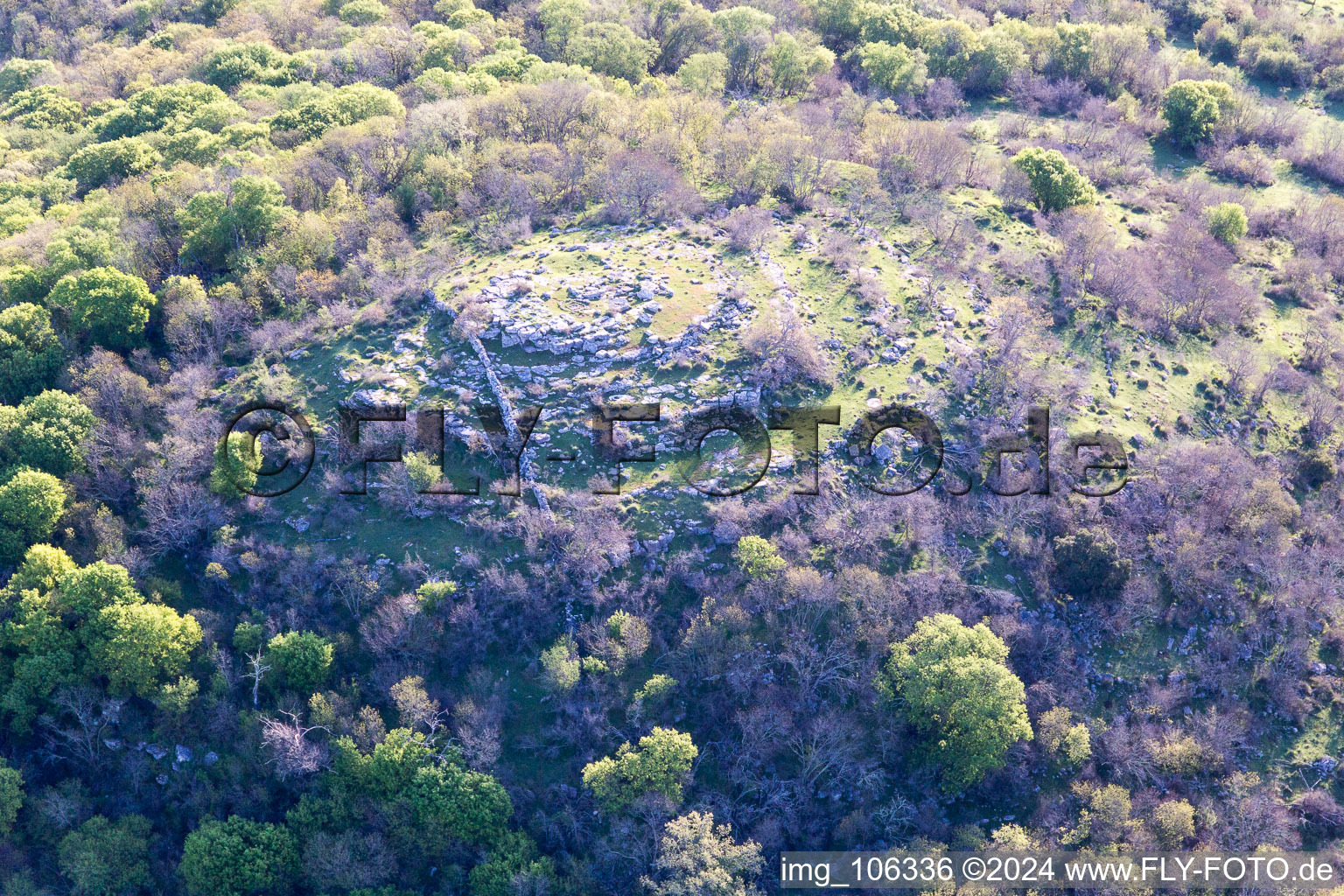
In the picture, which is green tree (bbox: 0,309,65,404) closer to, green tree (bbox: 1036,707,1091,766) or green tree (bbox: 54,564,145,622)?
green tree (bbox: 54,564,145,622)

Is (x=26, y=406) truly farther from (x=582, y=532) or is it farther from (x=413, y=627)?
(x=582, y=532)

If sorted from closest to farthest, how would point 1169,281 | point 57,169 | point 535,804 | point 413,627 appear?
point 535,804 < point 413,627 < point 1169,281 < point 57,169

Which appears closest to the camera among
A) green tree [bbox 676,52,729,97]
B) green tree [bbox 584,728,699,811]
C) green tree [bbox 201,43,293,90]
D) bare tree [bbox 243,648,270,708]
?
green tree [bbox 584,728,699,811]

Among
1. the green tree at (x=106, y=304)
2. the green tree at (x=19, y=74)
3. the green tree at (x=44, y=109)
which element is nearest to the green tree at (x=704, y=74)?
the green tree at (x=106, y=304)

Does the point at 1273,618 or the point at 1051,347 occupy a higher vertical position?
Answer: the point at 1051,347

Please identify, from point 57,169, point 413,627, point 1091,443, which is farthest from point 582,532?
point 57,169

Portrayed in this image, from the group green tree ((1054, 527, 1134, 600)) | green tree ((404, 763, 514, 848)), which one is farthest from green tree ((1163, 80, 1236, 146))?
green tree ((404, 763, 514, 848))

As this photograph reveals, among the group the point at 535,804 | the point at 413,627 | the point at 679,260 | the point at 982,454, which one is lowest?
the point at 535,804

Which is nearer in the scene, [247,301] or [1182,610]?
[1182,610]
